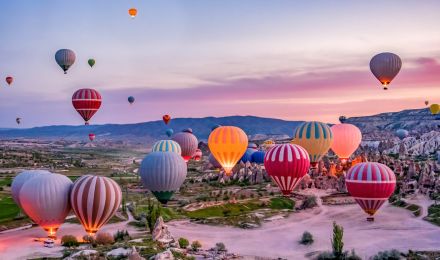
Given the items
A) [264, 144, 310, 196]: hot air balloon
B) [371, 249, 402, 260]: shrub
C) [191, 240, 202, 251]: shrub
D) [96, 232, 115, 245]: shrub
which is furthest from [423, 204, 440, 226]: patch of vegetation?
[96, 232, 115, 245]: shrub

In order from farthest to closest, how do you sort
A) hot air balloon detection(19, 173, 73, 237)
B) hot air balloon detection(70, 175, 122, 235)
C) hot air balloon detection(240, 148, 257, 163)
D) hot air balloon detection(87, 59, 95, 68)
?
1. hot air balloon detection(240, 148, 257, 163)
2. hot air balloon detection(87, 59, 95, 68)
3. hot air balloon detection(19, 173, 73, 237)
4. hot air balloon detection(70, 175, 122, 235)

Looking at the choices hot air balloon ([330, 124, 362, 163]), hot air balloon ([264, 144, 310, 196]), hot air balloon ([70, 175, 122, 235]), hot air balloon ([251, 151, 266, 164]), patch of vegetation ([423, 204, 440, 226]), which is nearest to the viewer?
hot air balloon ([70, 175, 122, 235])

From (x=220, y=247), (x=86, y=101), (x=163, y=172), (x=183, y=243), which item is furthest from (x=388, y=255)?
(x=86, y=101)

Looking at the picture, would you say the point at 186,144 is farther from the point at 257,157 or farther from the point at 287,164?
the point at 287,164

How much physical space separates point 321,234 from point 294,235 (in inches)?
99.4

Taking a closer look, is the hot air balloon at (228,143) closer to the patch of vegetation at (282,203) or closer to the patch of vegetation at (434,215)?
the patch of vegetation at (282,203)

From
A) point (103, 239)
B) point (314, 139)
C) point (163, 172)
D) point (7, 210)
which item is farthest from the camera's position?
point (314, 139)

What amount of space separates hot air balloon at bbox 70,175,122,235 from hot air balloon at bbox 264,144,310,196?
1896 centimetres

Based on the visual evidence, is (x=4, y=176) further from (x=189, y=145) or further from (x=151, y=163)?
(x=151, y=163)

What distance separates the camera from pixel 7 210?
55.5 meters

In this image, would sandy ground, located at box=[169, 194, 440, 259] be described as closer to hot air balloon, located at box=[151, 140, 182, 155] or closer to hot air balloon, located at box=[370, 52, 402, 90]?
hot air balloon, located at box=[370, 52, 402, 90]

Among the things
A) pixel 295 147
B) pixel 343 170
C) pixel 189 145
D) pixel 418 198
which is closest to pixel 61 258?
pixel 295 147

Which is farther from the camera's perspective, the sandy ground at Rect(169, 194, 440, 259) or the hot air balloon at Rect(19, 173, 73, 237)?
the sandy ground at Rect(169, 194, 440, 259)

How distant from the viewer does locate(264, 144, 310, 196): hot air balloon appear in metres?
52.0
